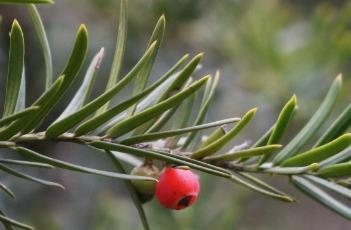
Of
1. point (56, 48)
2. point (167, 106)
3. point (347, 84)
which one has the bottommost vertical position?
point (167, 106)

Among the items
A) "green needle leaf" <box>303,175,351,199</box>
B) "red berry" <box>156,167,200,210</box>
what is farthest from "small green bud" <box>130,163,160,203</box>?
"green needle leaf" <box>303,175,351,199</box>

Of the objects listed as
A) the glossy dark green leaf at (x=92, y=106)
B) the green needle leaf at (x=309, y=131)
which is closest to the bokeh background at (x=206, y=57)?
the green needle leaf at (x=309, y=131)

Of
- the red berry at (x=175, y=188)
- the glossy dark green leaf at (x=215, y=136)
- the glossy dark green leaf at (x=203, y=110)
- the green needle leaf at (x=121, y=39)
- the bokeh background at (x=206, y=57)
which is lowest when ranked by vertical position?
the red berry at (x=175, y=188)

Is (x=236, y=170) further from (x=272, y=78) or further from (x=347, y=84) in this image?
(x=272, y=78)

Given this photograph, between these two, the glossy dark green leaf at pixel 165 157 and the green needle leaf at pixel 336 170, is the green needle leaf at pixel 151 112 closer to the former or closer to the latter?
the glossy dark green leaf at pixel 165 157

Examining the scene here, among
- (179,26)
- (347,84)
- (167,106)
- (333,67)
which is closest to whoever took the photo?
(167,106)

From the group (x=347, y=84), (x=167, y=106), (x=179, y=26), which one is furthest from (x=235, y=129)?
(x=179, y=26)

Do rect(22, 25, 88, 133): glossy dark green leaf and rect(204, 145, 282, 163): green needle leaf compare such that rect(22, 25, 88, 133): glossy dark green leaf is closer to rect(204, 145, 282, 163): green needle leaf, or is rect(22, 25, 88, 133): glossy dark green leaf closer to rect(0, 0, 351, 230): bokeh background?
rect(204, 145, 282, 163): green needle leaf

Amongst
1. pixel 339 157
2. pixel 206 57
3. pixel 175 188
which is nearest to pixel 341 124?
pixel 339 157
